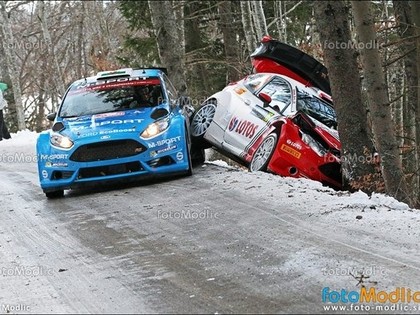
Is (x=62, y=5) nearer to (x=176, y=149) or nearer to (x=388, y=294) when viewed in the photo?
(x=176, y=149)

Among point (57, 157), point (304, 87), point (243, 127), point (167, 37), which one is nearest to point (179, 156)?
point (243, 127)

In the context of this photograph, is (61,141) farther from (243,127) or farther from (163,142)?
(243,127)

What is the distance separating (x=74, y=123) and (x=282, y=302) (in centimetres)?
680

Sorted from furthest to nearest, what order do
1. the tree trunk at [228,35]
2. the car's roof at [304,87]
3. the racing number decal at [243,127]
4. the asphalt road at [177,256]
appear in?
1. the tree trunk at [228,35]
2. the car's roof at [304,87]
3. the racing number decal at [243,127]
4. the asphalt road at [177,256]

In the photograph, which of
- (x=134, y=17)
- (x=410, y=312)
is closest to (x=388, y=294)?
→ (x=410, y=312)

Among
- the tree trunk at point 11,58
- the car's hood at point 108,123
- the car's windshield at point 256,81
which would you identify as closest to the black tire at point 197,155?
the car's windshield at point 256,81

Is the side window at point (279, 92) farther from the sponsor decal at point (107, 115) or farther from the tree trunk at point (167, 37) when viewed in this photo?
the tree trunk at point (167, 37)

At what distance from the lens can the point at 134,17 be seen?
74.9ft

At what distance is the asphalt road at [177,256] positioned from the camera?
5523 mm

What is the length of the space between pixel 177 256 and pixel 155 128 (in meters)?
4.48

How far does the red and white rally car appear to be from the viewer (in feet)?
36.1

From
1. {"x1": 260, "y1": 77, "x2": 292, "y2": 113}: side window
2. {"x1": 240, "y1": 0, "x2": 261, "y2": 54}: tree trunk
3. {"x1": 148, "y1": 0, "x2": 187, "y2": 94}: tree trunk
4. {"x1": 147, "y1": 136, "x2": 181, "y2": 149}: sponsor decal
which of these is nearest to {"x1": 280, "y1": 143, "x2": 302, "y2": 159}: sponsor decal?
{"x1": 260, "y1": 77, "x2": 292, "y2": 113}: side window

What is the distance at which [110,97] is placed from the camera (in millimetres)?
11984

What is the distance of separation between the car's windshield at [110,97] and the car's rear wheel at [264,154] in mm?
1891
